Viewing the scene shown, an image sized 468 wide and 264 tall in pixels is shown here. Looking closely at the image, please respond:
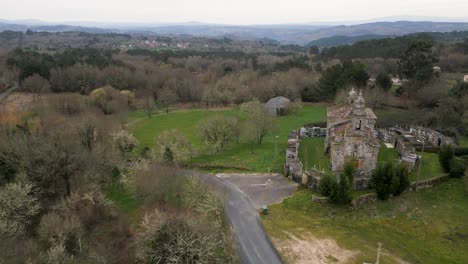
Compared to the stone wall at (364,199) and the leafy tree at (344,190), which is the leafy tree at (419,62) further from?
the leafy tree at (344,190)

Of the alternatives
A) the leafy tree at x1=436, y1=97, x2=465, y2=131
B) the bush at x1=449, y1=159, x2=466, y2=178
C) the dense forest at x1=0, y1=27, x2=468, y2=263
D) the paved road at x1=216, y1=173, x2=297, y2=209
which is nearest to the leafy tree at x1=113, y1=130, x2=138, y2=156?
the dense forest at x1=0, y1=27, x2=468, y2=263

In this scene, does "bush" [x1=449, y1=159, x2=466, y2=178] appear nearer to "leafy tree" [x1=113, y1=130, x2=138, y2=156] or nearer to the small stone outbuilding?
the small stone outbuilding

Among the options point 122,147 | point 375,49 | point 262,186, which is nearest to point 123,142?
point 122,147

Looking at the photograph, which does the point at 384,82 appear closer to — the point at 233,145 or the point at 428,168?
the point at 428,168

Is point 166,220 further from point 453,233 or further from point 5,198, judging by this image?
point 453,233

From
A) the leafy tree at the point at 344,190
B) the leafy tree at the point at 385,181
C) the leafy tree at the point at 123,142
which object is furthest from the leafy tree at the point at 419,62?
the leafy tree at the point at 123,142

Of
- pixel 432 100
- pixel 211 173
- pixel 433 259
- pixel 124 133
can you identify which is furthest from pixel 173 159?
pixel 432 100
